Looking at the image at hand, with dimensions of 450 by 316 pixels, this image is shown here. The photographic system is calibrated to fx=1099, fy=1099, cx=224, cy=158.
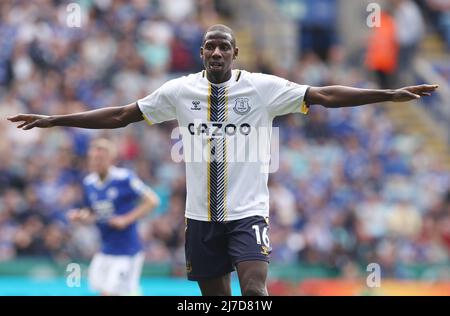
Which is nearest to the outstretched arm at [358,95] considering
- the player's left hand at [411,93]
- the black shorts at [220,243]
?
the player's left hand at [411,93]

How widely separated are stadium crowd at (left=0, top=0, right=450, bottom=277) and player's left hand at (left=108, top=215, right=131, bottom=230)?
12.7ft

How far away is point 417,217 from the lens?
1847 cm

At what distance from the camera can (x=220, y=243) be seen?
8.56 meters

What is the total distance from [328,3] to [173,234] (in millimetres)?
8980

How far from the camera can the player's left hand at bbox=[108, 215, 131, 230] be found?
12094mm

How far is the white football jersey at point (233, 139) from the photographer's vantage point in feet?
28.0

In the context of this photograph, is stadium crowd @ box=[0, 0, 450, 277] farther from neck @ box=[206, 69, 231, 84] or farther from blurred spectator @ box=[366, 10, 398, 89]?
neck @ box=[206, 69, 231, 84]

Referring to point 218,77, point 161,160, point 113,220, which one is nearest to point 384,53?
point 161,160

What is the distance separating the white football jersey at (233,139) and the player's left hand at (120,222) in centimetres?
356

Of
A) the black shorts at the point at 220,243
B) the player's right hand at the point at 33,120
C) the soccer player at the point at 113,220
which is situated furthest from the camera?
the soccer player at the point at 113,220

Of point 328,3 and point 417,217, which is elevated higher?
point 328,3

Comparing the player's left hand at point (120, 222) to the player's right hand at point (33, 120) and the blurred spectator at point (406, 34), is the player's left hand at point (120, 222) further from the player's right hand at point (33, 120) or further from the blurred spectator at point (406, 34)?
the blurred spectator at point (406, 34)
